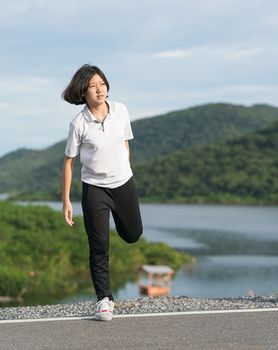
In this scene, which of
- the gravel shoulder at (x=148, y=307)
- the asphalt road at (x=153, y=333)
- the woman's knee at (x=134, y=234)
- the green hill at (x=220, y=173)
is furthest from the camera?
the green hill at (x=220, y=173)

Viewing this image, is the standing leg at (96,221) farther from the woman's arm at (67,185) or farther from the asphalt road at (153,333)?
the asphalt road at (153,333)

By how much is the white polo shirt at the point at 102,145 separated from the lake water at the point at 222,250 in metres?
4.40

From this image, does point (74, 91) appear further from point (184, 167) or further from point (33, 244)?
point (184, 167)

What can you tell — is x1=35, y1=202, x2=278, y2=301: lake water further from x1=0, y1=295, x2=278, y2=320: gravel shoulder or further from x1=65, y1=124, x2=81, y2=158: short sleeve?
x1=65, y1=124, x2=81, y2=158: short sleeve

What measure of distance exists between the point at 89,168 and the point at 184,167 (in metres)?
154

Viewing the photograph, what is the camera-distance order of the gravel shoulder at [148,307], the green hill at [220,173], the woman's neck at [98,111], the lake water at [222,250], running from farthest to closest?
the green hill at [220,173]
the lake water at [222,250]
the gravel shoulder at [148,307]
the woman's neck at [98,111]

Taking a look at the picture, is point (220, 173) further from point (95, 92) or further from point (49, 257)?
point (95, 92)

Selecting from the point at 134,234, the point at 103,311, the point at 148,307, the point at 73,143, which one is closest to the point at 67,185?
the point at 73,143

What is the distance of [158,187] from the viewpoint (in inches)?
5979

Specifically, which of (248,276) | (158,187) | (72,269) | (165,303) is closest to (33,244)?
(72,269)

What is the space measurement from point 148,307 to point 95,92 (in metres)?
2.11

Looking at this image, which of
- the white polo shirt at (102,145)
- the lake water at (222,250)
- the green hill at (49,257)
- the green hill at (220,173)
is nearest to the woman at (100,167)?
the white polo shirt at (102,145)

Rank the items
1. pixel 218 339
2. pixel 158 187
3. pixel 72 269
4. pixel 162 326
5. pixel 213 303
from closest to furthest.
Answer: pixel 218 339 < pixel 162 326 < pixel 213 303 < pixel 72 269 < pixel 158 187

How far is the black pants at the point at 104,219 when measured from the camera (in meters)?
6.08
